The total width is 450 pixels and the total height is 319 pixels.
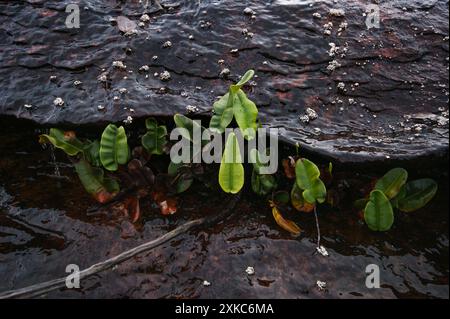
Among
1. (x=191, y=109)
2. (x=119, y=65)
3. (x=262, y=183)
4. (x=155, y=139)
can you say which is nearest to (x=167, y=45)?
(x=119, y=65)

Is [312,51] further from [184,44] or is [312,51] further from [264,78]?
[184,44]

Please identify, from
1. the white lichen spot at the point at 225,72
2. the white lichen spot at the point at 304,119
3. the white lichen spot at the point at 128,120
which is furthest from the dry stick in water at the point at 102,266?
the white lichen spot at the point at 225,72

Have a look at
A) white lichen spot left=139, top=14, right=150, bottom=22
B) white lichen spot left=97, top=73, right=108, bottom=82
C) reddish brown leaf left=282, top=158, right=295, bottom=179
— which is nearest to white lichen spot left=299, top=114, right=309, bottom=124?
reddish brown leaf left=282, top=158, right=295, bottom=179

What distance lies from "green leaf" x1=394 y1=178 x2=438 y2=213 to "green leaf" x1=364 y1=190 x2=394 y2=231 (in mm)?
159

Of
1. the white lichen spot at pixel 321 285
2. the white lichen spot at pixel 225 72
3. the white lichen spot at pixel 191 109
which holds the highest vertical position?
the white lichen spot at pixel 225 72

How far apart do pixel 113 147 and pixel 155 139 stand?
0.28 meters

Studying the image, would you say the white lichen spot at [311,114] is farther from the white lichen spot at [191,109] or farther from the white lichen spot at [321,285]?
the white lichen spot at [321,285]

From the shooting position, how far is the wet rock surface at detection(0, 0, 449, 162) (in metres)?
2.91

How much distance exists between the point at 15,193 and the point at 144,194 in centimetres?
92

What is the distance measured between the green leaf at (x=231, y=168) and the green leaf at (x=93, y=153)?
35.6 inches

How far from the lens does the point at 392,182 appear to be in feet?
8.66

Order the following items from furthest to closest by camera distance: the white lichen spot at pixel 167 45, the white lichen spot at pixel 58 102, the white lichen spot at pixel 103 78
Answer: the white lichen spot at pixel 167 45
the white lichen spot at pixel 103 78
the white lichen spot at pixel 58 102

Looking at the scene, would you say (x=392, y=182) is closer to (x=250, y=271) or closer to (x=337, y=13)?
(x=250, y=271)

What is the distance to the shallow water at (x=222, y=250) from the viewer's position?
8.19ft
